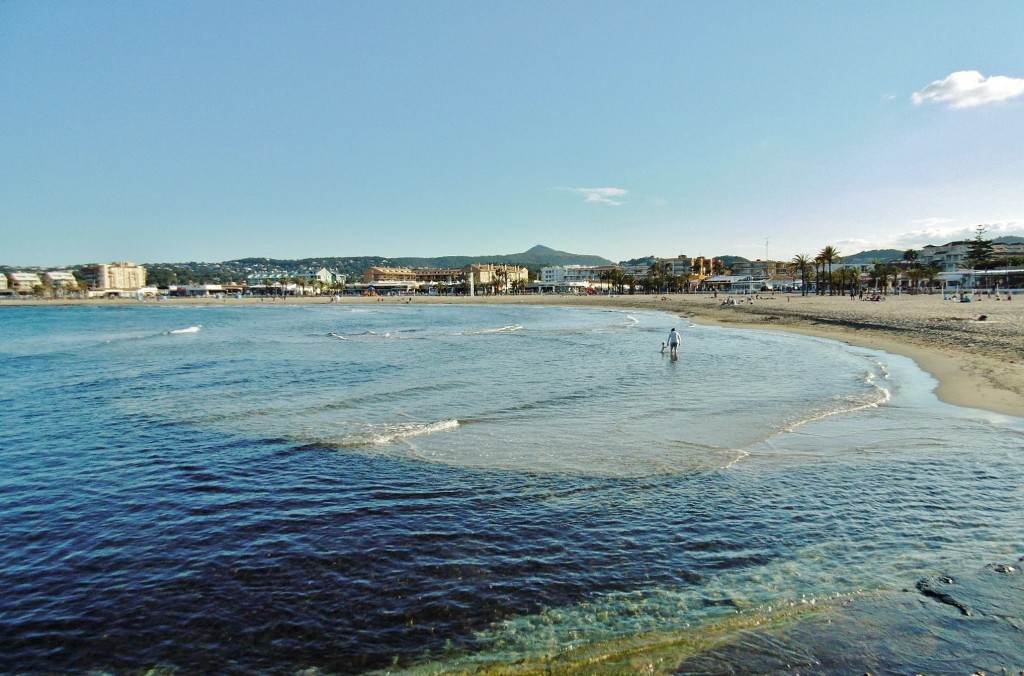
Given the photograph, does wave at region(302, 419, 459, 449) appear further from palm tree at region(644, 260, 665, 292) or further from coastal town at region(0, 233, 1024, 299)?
palm tree at region(644, 260, 665, 292)

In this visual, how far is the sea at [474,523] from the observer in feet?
18.1

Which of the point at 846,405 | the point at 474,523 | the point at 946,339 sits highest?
the point at 946,339

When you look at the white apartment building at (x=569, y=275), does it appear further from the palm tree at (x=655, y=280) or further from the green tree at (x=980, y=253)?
the green tree at (x=980, y=253)

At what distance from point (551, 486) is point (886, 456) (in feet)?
20.5

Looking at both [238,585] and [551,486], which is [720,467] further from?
[238,585]

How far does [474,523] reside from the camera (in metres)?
8.10

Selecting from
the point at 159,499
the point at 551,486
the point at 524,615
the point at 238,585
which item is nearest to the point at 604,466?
the point at 551,486

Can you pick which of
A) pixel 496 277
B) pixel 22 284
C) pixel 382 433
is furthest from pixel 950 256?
pixel 22 284

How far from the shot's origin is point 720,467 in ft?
34.3

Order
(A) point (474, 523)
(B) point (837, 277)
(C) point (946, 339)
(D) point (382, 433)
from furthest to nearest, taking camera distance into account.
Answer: (B) point (837, 277) → (C) point (946, 339) → (D) point (382, 433) → (A) point (474, 523)

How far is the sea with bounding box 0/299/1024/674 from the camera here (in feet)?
18.1

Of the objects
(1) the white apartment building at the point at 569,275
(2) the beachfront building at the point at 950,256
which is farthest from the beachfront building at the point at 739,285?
(1) the white apartment building at the point at 569,275

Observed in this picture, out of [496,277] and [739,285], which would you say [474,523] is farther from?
[496,277]

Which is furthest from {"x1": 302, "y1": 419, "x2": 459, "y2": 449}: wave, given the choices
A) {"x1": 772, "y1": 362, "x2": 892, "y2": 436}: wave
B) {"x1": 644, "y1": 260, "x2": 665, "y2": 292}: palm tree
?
{"x1": 644, "y1": 260, "x2": 665, "y2": 292}: palm tree
